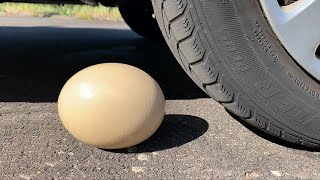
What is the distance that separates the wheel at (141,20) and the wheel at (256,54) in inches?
94.9

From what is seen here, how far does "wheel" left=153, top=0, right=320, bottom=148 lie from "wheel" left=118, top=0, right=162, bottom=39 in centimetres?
241

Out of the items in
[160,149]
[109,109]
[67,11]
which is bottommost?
[67,11]

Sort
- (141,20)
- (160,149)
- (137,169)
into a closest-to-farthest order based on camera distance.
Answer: (137,169) → (160,149) → (141,20)

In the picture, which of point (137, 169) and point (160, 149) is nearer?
point (137, 169)

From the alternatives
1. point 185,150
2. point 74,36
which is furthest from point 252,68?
point 74,36

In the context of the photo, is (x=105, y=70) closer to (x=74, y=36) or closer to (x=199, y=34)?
(x=199, y=34)

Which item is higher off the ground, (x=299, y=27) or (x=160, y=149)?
(x=299, y=27)

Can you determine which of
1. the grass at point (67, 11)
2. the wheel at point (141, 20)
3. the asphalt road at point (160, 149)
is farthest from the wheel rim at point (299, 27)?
the grass at point (67, 11)

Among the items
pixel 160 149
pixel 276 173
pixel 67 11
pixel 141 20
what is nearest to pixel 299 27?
pixel 276 173

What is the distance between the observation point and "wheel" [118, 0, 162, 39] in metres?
3.82

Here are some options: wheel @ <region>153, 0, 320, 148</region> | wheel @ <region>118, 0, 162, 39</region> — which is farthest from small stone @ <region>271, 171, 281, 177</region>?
wheel @ <region>118, 0, 162, 39</region>

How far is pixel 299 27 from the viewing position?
137 cm

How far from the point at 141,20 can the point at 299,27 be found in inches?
104

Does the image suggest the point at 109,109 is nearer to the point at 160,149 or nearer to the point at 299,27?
the point at 160,149
